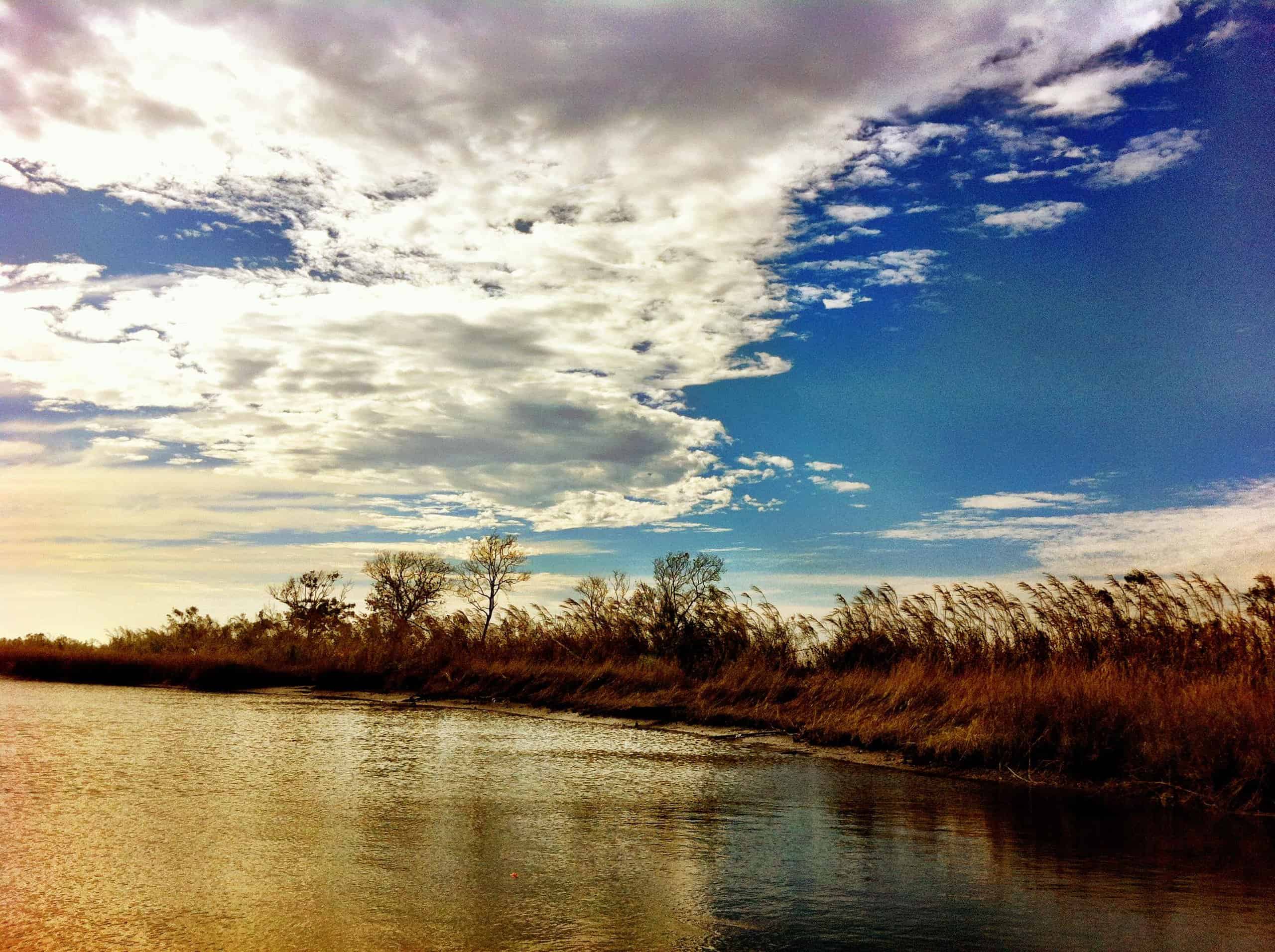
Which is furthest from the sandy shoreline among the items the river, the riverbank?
the river

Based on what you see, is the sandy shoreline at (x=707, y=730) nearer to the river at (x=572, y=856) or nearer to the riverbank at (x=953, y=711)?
the riverbank at (x=953, y=711)

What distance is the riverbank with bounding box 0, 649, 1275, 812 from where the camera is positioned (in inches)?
283

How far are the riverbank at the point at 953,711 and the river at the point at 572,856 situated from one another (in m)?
0.66

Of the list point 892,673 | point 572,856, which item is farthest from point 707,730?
point 572,856

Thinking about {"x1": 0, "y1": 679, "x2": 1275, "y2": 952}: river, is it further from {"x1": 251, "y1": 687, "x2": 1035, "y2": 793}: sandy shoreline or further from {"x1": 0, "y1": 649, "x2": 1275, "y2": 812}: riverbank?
{"x1": 0, "y1": 649, "x2": 1275, "y2": 812}: riverbank

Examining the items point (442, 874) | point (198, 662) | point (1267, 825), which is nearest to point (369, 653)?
point (198, 662)

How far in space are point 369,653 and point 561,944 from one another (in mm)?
12664

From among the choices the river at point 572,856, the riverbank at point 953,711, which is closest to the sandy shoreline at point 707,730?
the riverbank at point 953,711

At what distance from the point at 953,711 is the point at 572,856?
227 inches

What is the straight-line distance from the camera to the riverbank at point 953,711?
283 inches

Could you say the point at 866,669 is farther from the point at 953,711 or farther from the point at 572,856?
the point at 572,856

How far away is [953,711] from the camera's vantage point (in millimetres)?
9117

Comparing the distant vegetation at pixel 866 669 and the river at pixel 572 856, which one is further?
the distant vegetation at pixel 866 669

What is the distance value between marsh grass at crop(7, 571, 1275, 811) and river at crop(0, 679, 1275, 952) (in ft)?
2.72
